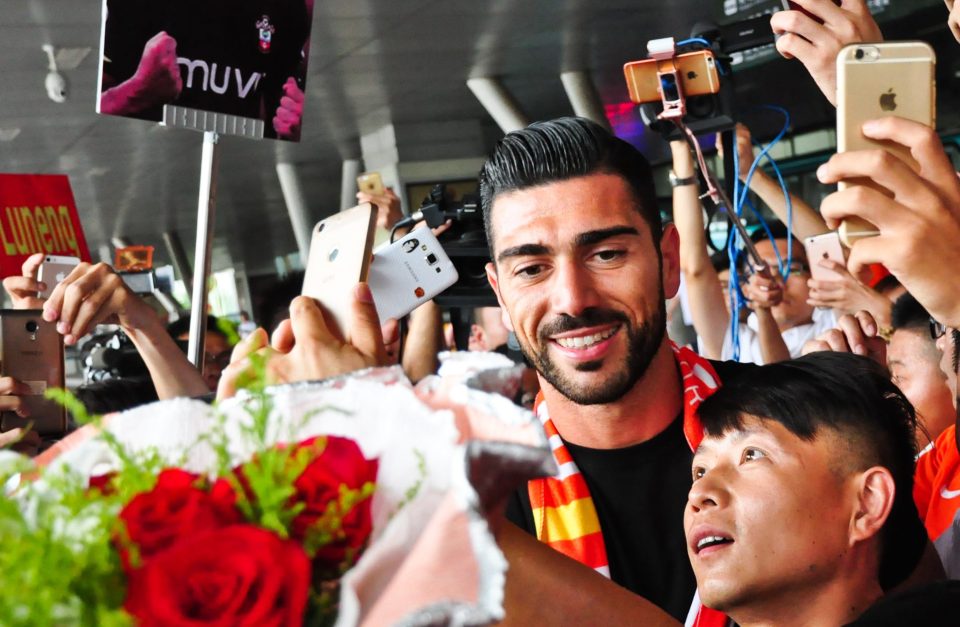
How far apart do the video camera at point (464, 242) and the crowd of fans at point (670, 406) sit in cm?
26

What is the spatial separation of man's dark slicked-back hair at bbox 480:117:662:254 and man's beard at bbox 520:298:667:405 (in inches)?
7.7

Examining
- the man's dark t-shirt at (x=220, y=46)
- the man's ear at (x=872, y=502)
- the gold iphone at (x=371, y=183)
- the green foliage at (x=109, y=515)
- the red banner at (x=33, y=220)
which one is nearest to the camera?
the green foliage at (x=109, y=515)

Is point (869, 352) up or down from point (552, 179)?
down

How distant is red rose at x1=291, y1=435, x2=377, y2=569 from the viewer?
675mm

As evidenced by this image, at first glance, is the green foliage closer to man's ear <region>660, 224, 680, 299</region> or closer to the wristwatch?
man's ear <region>660, 224, 680, 299</region>

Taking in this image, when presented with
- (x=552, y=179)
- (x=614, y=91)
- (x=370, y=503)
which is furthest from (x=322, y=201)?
(x=370, y=503)

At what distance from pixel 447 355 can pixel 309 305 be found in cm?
39

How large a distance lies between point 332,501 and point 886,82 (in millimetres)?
812

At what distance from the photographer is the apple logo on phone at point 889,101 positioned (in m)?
1.17

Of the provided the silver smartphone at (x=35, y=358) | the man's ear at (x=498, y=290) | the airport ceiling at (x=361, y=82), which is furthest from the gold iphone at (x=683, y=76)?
the airport ceiling at (x=361, y=82)

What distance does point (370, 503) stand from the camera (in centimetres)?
71

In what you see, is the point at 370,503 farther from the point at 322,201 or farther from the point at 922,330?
the point at 322,201

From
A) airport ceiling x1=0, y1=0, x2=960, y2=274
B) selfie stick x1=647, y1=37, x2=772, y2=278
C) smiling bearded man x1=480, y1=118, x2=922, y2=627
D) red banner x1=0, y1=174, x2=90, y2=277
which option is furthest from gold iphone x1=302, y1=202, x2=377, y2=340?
airport ceiling x1=0, y1=0, x2=960, y2=274

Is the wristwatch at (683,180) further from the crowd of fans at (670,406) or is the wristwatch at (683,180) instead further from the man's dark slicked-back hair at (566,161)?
the man's dark slicked-back hair at (566,161)
